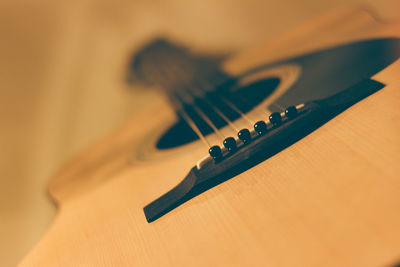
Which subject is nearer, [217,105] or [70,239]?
[70,239]

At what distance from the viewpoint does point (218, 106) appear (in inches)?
25.8

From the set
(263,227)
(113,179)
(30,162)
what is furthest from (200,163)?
(30,162)

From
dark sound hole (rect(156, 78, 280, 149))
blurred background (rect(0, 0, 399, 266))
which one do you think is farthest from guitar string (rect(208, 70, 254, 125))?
blurred background (rect(0, 0, 399, 266))

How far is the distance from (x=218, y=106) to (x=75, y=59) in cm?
88

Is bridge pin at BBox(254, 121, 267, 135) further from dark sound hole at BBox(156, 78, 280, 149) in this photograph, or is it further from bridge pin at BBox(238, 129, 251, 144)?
dark sound hole at BBox(156, 78, 280, 149)

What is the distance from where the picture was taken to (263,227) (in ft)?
1.02

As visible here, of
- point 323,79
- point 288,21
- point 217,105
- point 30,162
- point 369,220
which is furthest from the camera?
point 288,21

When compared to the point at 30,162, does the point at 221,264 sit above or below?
above

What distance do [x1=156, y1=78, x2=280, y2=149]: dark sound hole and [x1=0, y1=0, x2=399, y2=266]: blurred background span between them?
50 centimetres

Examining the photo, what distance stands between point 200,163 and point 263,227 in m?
0.14

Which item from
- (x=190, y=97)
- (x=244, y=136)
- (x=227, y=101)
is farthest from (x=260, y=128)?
(x=190, y=97)

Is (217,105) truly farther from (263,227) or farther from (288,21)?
(288,21)

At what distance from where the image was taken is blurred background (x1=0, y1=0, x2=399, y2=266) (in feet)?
3.27

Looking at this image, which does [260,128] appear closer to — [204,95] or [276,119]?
[276,119]
